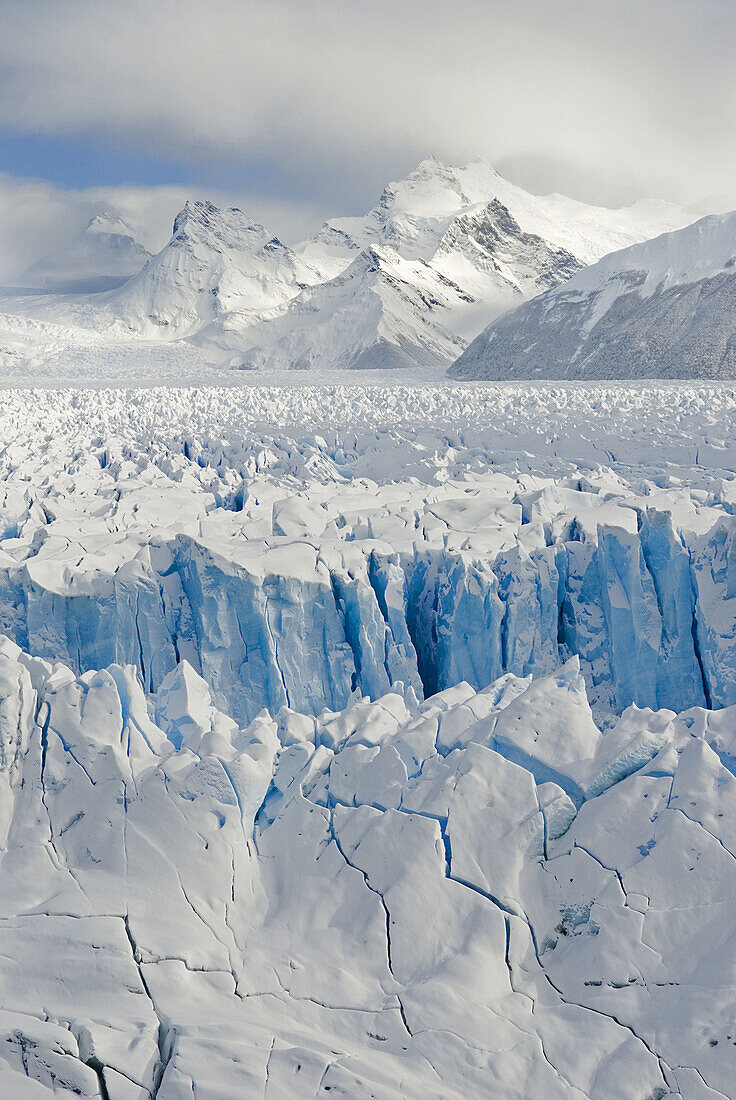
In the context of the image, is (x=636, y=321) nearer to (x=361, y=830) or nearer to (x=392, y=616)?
(x=392, y=616)

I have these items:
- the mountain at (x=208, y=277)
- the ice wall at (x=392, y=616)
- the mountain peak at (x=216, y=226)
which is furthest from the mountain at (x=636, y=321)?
the mountain peak at (x=216, y=226)

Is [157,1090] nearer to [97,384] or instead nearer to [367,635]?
[367,635]

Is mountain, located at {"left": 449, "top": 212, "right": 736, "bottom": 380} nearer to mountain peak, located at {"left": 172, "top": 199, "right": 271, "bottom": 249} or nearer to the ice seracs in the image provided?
the ice seracs

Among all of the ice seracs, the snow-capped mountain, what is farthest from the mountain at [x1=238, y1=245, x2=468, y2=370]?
the ice seracs

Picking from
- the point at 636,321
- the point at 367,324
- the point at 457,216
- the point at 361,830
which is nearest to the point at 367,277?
the point at 367,324

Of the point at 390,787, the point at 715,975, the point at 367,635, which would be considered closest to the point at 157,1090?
the point at 390,787

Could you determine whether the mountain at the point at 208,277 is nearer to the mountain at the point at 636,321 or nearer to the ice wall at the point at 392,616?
the mountain at the point at 636,321
